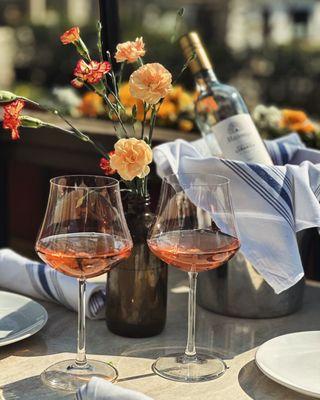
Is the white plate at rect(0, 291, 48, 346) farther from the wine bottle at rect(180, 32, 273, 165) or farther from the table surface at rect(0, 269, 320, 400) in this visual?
the wine bottle at rect(180, 32, 273, 165)

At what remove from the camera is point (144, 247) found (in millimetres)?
1395

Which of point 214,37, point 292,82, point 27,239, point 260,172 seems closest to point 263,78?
point 292,82

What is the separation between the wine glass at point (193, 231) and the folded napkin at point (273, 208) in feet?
0.59

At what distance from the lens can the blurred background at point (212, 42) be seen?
9.62 meters

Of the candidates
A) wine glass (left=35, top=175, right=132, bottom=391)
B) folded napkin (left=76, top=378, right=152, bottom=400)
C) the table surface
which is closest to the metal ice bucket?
the table surface

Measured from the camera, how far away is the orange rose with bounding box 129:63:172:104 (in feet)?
4.10

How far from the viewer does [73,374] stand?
1239mm

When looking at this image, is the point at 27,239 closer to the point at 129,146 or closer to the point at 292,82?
the point at 129,146

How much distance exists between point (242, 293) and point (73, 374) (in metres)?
0.40

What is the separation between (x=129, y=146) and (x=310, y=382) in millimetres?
435

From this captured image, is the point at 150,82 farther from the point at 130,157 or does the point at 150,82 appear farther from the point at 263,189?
the point at 263,189

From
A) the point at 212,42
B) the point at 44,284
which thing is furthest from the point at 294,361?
the point at 212,42

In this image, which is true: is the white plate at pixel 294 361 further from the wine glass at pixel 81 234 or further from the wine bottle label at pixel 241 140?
the wine bottle label at pixel 241 140

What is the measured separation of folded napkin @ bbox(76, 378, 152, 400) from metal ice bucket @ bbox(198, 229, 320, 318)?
48 centimetres
